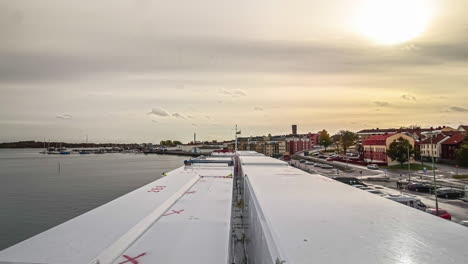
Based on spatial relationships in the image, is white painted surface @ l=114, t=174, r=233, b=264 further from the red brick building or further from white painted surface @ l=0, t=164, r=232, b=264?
the red brick building

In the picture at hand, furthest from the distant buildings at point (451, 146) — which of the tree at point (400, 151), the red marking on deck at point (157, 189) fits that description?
the red marking on deck at point (157, 189)

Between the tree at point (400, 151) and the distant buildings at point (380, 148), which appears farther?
the distant buildings at point (380, 148)

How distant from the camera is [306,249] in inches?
143

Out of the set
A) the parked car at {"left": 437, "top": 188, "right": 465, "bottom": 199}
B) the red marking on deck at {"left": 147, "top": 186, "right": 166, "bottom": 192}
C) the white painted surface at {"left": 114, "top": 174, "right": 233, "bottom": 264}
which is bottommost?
the parked car at {"left": 437, "top": 188, "right": 465, "bottom": 199}

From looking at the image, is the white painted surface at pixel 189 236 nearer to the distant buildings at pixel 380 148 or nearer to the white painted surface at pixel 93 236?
the white painted surface at pixel 93 236

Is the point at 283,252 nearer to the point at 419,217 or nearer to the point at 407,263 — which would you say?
the point at 407,263

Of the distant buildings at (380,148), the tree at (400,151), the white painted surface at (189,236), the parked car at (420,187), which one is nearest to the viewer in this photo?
the white painted surface at (189,236)

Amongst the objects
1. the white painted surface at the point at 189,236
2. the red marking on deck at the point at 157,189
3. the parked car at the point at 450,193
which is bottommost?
the parked car at the point at 450,193

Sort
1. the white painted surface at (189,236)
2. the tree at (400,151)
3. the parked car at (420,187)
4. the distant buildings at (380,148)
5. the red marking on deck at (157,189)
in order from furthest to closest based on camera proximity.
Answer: the distant buildings at (380,148), the tree at (400,151), the parked car at (420,187), the red marking on deck at (157,189), the white painted surface at (189,236)

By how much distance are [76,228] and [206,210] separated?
3029mm

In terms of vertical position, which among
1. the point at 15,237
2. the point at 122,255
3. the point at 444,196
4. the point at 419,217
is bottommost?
the point at 15,237

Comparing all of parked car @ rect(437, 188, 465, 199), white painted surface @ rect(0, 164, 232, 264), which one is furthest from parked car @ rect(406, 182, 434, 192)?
white painted surface @ rect(0, 164, 232, 264)

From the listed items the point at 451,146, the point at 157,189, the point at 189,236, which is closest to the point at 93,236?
the point at 189,236

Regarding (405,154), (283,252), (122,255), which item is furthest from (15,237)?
(405,154)
